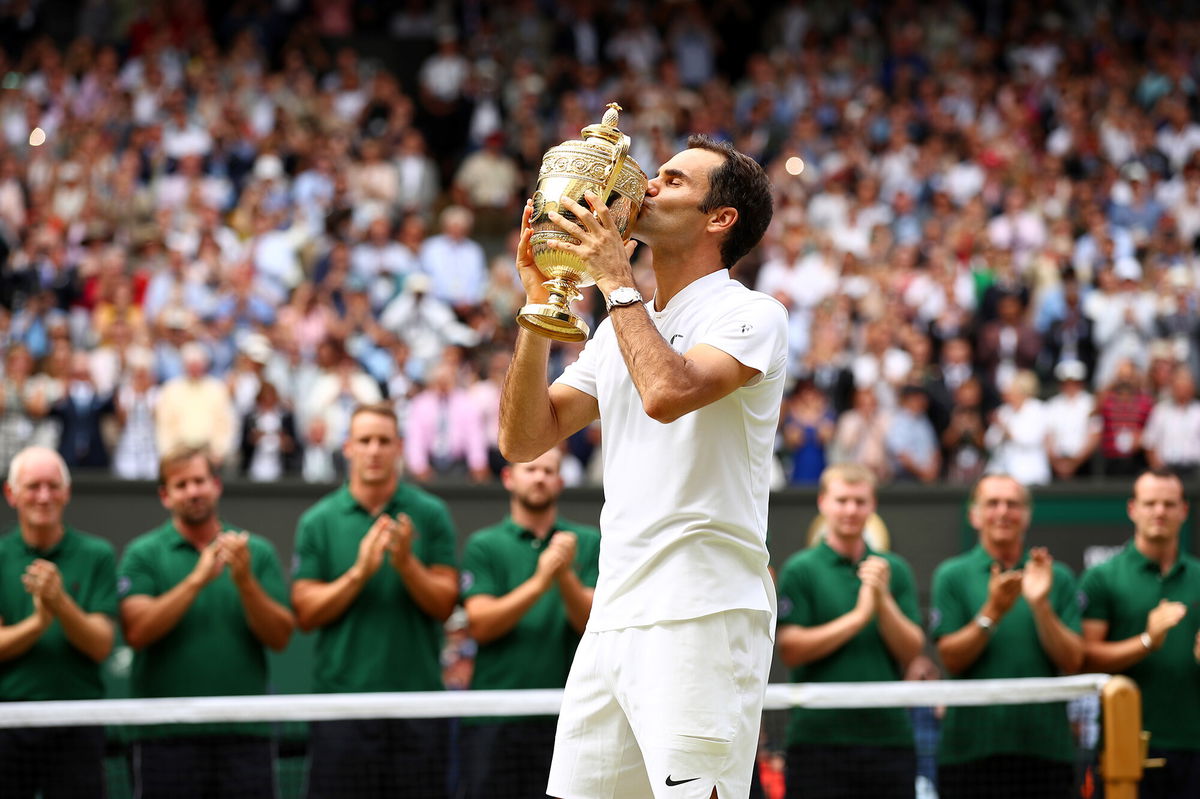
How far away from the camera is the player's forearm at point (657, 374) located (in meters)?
3.72

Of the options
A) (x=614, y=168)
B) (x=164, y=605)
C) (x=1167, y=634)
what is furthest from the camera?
(x=1167, y=634)

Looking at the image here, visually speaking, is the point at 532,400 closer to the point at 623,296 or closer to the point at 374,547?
the point at 623,296

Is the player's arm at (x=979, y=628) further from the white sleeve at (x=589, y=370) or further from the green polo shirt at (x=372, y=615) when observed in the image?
the white sleeve at (x=589, y=370)

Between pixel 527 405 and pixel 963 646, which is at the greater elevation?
pixel 527 405

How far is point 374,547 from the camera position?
679cm

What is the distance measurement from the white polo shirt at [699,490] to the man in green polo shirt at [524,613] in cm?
281

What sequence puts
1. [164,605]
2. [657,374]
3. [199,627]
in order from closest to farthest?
1. [657,374]
2. [164,605]
3. [199,627]

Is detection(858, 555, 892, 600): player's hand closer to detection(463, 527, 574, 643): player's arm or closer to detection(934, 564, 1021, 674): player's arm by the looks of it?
detection(934, 564, 1021, 674): player's arm

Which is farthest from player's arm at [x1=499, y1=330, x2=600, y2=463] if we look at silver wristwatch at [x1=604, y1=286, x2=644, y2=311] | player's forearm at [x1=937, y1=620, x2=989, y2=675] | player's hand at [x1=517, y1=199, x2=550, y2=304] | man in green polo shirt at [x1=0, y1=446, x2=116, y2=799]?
player's forearm at [x1=937, y1=620, x2=989, y2=675]

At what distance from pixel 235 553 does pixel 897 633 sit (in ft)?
10.1

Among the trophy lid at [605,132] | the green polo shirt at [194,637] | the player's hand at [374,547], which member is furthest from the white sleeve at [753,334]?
the green polo shirt at [194,637]

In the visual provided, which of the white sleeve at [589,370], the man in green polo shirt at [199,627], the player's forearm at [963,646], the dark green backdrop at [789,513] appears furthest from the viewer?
the dark green backdrop at [789,513]

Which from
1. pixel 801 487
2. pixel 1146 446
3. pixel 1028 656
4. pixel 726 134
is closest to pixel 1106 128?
pixel 726 134

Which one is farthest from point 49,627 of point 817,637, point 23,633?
point 817,637
